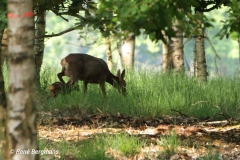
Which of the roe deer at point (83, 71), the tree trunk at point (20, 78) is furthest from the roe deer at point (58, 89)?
the tree trunk at point (20, 78)

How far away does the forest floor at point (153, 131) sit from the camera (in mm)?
6992

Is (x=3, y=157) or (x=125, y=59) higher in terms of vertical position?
(x=125, y=59)

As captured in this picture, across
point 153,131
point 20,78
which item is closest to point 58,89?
point 153,131

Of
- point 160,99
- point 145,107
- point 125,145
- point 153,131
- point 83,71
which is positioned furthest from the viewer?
point 83,71

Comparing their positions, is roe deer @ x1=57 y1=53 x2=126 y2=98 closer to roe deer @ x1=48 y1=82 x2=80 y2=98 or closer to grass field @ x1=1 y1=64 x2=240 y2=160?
grass field @ x1=1 y1=64 x2=240 y2=160

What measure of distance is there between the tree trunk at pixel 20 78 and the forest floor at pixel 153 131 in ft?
5.66

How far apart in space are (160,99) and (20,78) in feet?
20.9

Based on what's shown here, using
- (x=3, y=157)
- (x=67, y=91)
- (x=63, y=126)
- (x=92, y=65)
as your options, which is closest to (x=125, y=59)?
(x=92, y=65)

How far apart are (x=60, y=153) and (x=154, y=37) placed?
2220 mm

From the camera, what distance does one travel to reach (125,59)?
61.6 ft

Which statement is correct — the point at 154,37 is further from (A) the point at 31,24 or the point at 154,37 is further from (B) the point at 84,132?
(B) the point at 84,132

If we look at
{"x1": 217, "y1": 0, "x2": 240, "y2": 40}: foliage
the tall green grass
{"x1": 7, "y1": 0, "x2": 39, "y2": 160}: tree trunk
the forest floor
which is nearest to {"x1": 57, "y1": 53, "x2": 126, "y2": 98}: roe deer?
the tall green grass

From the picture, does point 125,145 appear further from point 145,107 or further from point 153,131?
point 145,107

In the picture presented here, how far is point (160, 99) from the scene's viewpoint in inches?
432
